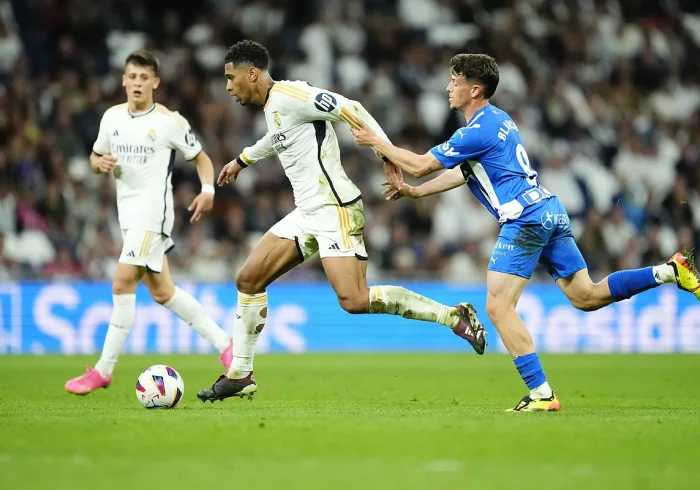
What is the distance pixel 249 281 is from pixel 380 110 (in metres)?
12.1

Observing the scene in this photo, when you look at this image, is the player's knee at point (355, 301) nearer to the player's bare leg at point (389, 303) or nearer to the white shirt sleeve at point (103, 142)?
the player's bare leg at point (389, 303)

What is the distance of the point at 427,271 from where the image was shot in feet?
58.3

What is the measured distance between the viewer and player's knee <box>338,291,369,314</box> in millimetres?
8258

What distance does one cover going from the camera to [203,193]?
9703 millimetres

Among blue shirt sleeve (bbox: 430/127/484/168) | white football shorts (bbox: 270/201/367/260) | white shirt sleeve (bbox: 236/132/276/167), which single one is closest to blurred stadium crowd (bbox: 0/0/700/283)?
white shirt sleeve (bbox: 236/132/276/167)

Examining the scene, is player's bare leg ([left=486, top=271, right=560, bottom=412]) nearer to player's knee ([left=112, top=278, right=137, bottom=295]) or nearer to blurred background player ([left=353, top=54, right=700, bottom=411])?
blurred background player ([left=353, top=54, right=700, bottom=411])

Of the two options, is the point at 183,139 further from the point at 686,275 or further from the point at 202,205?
the point at 686,275

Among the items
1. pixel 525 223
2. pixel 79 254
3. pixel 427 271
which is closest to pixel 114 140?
pixel 525 223

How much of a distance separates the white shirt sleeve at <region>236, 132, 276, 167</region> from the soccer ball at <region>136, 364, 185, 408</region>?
1.90 m

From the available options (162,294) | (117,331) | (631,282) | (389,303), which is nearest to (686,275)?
(631,282)

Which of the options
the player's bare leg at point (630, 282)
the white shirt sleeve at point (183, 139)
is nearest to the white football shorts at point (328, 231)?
the player's bare leg at point (630, 282)

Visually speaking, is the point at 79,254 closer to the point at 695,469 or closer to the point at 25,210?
the point at 25,210

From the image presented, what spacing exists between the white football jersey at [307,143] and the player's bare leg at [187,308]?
1982 mm

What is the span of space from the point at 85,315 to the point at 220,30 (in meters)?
6.92
